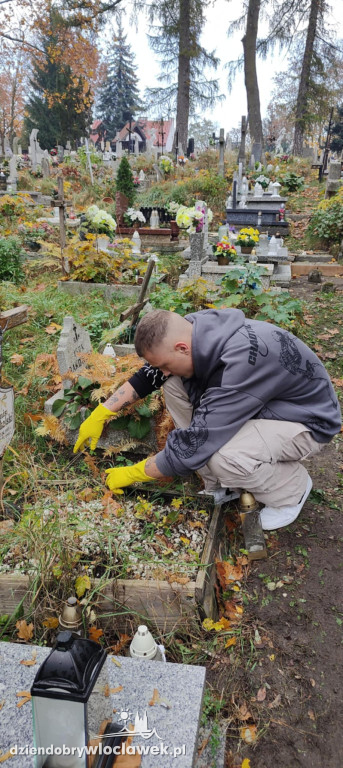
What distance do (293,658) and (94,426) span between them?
1.59 metres

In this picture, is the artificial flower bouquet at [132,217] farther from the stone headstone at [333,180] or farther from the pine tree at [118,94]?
the pine tree at [118,94]

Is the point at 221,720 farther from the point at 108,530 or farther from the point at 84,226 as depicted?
the point at 84,226

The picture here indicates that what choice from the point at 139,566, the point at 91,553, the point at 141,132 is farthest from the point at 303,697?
the point at 141,132

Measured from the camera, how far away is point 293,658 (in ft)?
6.75

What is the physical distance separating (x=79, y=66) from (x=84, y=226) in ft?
42.6

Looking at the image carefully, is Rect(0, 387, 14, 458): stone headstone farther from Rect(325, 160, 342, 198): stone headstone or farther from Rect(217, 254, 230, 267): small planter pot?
Rect(325, 160, 342, 198): stone headstone

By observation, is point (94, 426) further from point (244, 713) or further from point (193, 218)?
point (193, 218)

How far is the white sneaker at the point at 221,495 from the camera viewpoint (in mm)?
2729

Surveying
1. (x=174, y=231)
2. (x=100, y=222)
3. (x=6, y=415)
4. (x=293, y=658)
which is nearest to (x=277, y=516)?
(x=293, y=658)

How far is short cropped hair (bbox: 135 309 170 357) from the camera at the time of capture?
7.89 feet

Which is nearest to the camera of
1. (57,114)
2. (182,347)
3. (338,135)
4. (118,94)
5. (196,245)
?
(182,347)

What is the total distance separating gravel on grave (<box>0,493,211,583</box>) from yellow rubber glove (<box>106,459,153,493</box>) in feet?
0.22

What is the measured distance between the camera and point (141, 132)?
45.6 metres

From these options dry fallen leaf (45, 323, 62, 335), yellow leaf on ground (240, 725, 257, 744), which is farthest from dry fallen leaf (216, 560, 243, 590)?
dry fallen leaf (45, 323, 62, 335)
